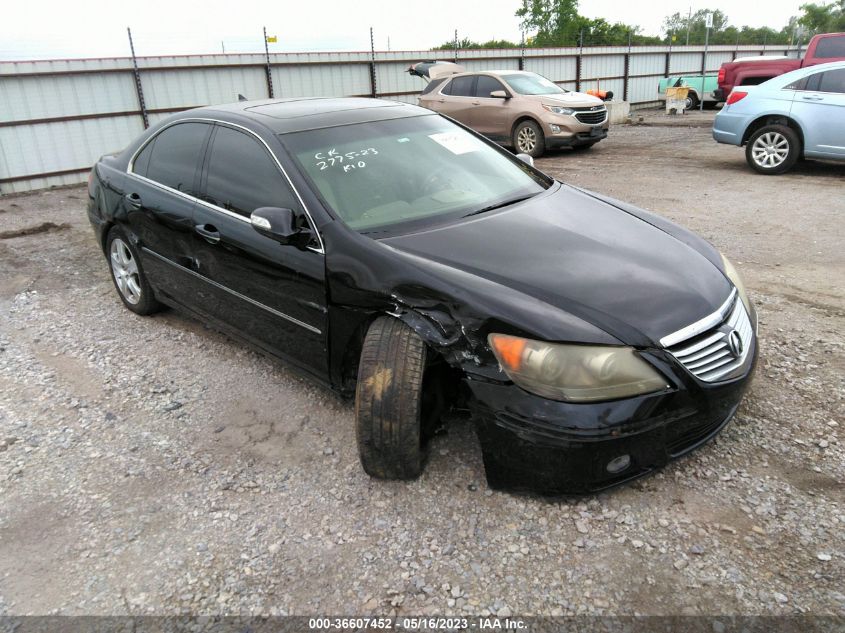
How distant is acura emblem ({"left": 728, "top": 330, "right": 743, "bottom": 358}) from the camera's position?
2.66 m

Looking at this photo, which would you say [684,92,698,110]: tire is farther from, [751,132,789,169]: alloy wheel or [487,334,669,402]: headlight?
[487,334,669,402]: headlight

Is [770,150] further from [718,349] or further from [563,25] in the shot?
[563,25]

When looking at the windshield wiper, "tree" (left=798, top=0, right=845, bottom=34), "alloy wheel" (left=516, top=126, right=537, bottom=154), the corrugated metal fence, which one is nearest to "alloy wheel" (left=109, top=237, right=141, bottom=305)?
the windshield wiper

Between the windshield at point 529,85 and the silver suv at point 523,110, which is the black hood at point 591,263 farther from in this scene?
the windshield at point 529,85

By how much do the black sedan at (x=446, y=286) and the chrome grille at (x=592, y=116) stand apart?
848 centimetres

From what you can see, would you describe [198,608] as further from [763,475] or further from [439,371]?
[763,475]

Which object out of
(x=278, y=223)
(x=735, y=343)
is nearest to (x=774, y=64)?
(x=735, y=343)

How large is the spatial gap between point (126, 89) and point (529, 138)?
7.67m

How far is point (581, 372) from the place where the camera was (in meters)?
2.35

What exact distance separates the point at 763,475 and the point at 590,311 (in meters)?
1.08

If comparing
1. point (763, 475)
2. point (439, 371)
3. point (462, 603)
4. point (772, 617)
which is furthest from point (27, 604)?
point (763, 475)

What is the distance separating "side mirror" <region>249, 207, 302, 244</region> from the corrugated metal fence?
988cm

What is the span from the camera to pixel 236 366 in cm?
401

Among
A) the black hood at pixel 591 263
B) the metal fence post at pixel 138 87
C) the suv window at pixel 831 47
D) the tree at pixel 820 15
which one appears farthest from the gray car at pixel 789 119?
the tree at pixel 820 15
